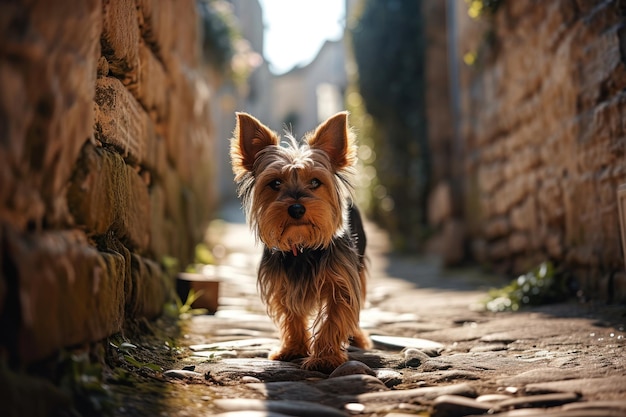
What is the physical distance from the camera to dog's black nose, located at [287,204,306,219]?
3373 millimetres

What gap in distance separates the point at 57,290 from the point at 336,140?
84.7 inches

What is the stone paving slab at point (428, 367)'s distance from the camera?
2.31m

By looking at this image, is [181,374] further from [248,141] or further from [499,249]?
[499,249]

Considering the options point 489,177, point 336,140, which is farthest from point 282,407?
point 489,177

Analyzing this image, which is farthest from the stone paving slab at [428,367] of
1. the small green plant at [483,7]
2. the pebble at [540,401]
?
the small green plant at [483,7]

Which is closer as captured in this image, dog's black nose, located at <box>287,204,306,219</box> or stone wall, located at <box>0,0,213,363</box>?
stone wall, located at <box>0,0,213,363</box>

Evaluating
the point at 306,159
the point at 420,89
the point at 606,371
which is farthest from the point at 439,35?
the point at 606,371

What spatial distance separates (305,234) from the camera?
3430 millimetres

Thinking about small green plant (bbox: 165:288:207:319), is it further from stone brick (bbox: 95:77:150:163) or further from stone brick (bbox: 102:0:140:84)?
stone brick (bbox: 102:0:140:84)

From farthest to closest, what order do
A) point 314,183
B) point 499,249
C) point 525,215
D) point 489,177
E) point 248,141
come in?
point 489,177 → point 499,249 → point 525,215 → point 248,141 → point 314,183

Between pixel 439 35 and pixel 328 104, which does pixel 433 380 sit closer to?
pixel 439 35

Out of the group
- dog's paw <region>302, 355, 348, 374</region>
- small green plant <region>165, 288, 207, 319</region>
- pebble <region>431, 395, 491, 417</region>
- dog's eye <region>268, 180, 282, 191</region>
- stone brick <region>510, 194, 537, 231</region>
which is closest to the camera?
pebble <region>431, 395, 491, 417</region>

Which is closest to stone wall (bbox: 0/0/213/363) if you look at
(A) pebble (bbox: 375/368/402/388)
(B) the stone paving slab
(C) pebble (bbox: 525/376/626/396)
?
(B) the stone paving slab

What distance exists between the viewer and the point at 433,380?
2.81 metres
